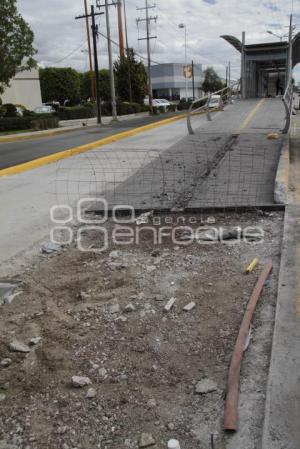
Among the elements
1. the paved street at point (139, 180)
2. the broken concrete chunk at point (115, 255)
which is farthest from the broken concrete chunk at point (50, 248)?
the broken concrete chunk at point (115, 255)

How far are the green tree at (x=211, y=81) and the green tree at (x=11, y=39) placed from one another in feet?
279

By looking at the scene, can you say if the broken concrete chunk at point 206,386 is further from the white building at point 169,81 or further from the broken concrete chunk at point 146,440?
the white building at point 169,81

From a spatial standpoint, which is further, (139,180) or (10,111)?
(10,111)

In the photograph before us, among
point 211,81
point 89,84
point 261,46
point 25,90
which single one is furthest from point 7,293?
point 211,81

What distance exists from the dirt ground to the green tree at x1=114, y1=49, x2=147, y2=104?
52.1 m

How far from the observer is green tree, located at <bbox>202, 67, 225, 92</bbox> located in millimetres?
106375

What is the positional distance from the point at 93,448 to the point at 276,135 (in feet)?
43.5

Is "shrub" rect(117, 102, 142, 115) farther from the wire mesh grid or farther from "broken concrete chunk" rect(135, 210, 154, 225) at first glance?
"broken concrete chunk" rect(135, 210, 154, 225)

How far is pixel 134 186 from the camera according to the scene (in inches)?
358

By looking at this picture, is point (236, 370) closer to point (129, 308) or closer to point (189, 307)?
point (189, 307)

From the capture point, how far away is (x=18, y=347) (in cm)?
358

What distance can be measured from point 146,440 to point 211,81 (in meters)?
111

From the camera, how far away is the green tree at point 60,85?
64500 millimetres

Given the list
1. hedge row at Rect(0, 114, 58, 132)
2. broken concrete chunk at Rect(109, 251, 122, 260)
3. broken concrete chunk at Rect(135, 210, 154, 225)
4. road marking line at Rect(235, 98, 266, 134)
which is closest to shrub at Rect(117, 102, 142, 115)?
hedge row at Rect(0, 114, 58, 132)
